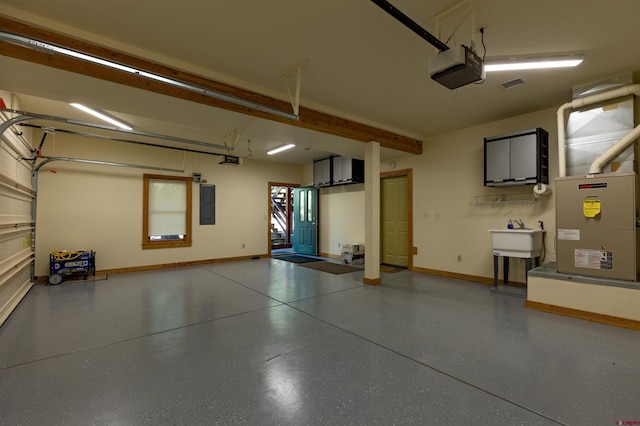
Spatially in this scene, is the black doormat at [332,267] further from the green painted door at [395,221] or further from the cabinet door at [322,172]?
the cabinet door at [322,172]

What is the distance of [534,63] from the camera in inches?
116

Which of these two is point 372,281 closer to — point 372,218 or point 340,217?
point 372,218

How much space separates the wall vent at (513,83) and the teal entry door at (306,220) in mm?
5541

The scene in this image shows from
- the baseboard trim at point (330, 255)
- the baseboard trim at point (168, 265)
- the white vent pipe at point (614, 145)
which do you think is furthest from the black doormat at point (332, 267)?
the white vent pipe at point (614, 145)

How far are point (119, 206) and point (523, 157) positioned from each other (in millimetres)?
7547

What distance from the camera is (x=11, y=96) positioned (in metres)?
3.75

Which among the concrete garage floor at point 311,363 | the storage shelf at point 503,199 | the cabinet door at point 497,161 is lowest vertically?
the concrete garage floor at point 311,363

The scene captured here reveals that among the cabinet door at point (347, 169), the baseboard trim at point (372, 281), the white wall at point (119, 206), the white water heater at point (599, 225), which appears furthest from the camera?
the cabinet door at point (347, 169)

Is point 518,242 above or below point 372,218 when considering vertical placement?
below

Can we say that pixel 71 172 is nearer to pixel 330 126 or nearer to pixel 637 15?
pixel 330 126

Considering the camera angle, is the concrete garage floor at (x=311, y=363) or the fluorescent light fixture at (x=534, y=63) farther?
the fluorescent light fixture at (x=534, y=63)

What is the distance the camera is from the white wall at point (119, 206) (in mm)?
5328

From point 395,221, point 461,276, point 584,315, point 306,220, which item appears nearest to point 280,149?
point 306,220

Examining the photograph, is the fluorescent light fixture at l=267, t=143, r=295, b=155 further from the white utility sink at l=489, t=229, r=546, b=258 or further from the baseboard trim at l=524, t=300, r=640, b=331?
the baseboard trim at l=524, t=300, r=640, b=331
